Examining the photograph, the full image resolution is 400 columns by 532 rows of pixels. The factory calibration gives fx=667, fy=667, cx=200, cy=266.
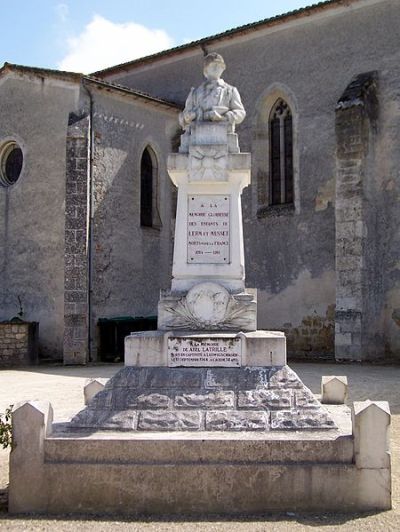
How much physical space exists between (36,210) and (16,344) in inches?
140

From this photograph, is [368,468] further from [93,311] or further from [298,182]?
[298,182]

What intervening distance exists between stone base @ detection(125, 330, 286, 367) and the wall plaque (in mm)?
765

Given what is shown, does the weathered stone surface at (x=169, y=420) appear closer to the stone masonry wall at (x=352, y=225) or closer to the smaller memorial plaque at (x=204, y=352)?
the smaller memorial plaque at (x=204, y=352)

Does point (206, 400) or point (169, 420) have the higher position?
point (206, 400)

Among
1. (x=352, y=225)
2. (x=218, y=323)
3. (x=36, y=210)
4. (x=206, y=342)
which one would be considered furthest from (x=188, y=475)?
(x=36, y=210)

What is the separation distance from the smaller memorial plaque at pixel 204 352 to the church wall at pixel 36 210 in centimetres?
1104

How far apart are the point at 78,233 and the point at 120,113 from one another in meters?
3.62

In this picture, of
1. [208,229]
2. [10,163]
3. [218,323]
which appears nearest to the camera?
[218,323]

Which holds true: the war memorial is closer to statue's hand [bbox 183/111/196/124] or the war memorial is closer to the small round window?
statue's hand [bbox 183/111/196/124]

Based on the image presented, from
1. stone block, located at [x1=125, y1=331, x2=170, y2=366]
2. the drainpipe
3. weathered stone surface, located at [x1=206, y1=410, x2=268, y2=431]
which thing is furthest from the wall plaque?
the drainpipe

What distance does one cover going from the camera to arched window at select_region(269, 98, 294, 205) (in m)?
18.1

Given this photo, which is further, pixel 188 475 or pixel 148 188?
pixel 148 188

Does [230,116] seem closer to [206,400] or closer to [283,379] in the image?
[283,379]

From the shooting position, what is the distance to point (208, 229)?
6.36 metres
